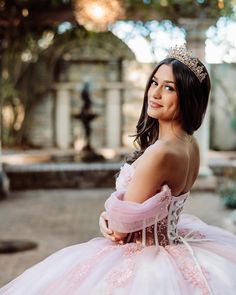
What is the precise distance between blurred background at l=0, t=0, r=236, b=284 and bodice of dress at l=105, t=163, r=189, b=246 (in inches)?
20.1

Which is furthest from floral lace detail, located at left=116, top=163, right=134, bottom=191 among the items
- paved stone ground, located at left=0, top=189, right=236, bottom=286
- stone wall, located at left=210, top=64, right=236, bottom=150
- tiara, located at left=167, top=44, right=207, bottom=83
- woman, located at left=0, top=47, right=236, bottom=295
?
stone wall, located at left=210, top=64, right=236, bottom=150

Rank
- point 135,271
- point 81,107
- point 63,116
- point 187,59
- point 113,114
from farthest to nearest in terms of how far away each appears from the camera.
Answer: point 113,114, point 63,116, point 81,107, point 187,59, point 135,271

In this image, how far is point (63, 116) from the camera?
1115 centimetres

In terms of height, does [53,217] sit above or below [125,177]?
below

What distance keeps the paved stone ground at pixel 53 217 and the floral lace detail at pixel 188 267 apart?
219 cm

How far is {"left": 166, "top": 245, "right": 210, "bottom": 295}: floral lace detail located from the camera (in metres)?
1.34

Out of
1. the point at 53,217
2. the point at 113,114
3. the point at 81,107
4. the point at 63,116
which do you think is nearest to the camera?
the point at 53,217

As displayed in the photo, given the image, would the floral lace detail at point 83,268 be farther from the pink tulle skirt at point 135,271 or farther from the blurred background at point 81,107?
the blurred background at point 81,107

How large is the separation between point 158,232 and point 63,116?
386 inches

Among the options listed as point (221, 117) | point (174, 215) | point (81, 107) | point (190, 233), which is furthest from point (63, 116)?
point (174, 215)

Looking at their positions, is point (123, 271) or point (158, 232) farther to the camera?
point (158, 232)

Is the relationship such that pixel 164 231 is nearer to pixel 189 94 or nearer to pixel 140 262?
pixel 140 262

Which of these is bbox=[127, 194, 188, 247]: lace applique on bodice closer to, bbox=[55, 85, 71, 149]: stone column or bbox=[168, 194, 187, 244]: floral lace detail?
bbox=[168, 194, 187, 244]: floral lace detail

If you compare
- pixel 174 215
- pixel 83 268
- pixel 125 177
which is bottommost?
pixel 83 268
